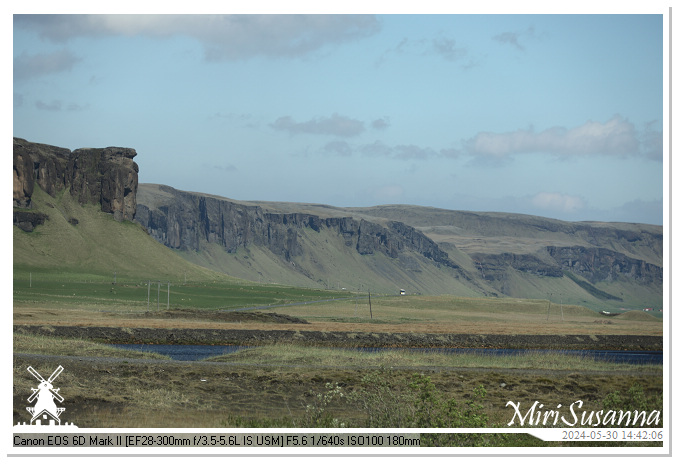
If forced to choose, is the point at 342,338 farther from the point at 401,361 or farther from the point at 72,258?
the point at 72,258

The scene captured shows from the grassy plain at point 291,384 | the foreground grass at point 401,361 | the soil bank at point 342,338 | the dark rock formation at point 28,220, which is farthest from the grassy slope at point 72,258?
the grassy plain at point 291,384

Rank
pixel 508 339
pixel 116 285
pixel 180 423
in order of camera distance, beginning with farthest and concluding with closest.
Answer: pixel 116 285, pixel 508 339, pixel 180 423

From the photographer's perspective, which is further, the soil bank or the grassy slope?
the grassy slope

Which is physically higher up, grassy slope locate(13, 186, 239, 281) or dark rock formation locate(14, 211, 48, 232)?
dark rock formation locate(14, 211, 48, 232)

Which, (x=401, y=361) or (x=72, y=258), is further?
(x=72, y=258)

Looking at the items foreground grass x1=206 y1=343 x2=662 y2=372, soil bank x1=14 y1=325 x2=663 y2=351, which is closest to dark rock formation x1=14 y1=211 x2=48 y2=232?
soil bank x1=14 y1=325 x2=663 y2=351

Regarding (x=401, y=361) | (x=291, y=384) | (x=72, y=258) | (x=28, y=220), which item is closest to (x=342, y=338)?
(x=401, y=361)

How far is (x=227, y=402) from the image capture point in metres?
26.2

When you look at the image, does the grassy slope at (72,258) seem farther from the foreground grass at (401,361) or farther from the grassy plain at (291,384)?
the grassy plain at (291,384)

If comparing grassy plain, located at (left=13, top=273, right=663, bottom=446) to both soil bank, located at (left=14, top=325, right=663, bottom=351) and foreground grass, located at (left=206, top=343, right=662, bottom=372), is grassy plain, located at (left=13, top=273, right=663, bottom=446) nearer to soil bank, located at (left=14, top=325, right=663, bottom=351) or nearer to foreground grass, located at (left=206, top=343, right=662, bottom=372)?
foreground grass, located at (left=206, top=343, right=662, bottom=372)
